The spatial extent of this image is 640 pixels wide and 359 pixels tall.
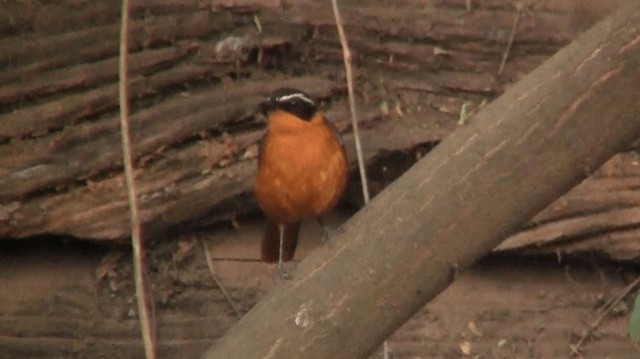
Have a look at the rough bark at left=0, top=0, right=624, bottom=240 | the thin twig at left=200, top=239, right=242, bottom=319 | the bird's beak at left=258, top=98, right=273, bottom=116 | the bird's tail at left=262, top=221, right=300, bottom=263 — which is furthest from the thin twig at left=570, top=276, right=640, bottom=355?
the bird's beak at left=258, top=98, right=273, bottom=116

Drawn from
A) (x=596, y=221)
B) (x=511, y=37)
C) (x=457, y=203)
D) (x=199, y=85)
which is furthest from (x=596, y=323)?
(x=457, y=203)

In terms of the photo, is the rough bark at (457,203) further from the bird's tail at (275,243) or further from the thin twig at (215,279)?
the thin twig at (215,279)

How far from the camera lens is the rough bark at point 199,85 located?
13.5 feet

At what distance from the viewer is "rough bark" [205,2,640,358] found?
2.65 m

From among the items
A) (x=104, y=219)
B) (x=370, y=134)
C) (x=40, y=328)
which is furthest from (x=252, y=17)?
(x=40, y=328)

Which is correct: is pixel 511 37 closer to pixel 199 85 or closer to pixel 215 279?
pixel 199 85

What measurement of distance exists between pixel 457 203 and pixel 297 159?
1192 millimetres

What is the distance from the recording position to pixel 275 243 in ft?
13.8

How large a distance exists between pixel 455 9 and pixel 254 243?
1118mm

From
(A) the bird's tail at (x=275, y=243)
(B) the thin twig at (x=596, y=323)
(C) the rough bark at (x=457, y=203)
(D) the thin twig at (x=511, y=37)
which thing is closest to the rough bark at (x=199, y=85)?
(D) the thin twig at (x=511, y=37)

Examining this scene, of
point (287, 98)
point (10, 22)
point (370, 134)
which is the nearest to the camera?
point (287, 98)

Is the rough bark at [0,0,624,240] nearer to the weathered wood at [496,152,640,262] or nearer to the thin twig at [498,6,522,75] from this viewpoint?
the thin twig at [498,6,522,75]

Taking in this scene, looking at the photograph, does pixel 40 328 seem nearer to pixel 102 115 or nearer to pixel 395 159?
pixel 102 115

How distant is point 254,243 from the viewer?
14.6 feet
